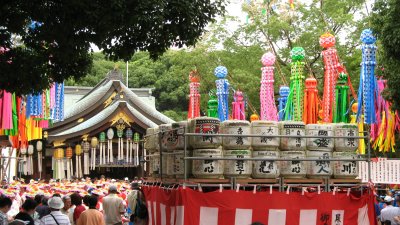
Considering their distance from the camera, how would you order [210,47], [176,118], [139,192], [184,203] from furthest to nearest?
1. [176,118]
2. [210,47]
3. [139,192]
4. [184,203]

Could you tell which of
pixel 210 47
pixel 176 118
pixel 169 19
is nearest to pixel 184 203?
pixel 169 19

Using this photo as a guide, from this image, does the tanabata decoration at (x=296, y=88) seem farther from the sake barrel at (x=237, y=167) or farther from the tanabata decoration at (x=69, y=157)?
the tanabata decoration at (x=69, y=157)

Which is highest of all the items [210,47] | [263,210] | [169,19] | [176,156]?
[210,47]

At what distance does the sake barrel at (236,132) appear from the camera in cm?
993

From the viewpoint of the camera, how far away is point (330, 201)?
10086 millimetres

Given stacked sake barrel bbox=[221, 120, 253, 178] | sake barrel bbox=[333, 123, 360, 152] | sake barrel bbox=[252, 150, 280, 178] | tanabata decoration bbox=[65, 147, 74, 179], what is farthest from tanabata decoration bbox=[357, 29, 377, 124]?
tanabata decoration bbox=[65, 147, 74, 179]

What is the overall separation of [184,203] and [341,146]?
2.36 m

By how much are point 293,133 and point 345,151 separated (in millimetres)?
815

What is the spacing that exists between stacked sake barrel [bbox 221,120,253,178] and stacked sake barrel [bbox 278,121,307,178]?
482 mm

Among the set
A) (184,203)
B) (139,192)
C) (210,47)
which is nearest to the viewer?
(184,203)

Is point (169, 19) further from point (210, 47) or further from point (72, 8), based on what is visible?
point (210, 47)

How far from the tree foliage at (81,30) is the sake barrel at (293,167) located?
2.64 metres

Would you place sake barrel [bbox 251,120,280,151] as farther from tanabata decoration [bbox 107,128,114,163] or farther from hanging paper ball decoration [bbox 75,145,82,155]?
hanging paper ball decoration [bbox 75,145,82,155]

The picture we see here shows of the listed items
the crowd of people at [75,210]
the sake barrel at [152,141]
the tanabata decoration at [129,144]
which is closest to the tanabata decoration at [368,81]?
the crowd of people at [75,210]
